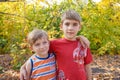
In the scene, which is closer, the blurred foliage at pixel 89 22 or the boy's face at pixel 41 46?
the boy's face at pixel 41 46

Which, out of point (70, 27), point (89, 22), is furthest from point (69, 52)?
point (89, 22)

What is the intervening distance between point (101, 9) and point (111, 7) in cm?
33

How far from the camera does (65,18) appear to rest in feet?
9.74

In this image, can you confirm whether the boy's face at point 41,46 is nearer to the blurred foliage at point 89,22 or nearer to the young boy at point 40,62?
the young boy at point 40,62

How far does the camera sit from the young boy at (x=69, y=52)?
9.60 feet

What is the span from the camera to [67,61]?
2924mm

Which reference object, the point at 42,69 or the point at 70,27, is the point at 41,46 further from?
the point at 70,27

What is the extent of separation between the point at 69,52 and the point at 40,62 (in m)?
0.30

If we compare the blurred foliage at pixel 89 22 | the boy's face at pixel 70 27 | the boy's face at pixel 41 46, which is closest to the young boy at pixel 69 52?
the boy's face at pixel 70 27

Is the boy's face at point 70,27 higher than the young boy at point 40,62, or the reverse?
the boy's face at point 70,27

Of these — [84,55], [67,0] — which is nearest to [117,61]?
[67,0]

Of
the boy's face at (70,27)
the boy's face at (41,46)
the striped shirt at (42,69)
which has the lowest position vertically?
the striped shirt at (42,69)

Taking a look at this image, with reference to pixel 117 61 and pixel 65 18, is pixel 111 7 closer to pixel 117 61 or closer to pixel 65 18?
pixel 117 61

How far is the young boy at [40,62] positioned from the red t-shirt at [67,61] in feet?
0.32
